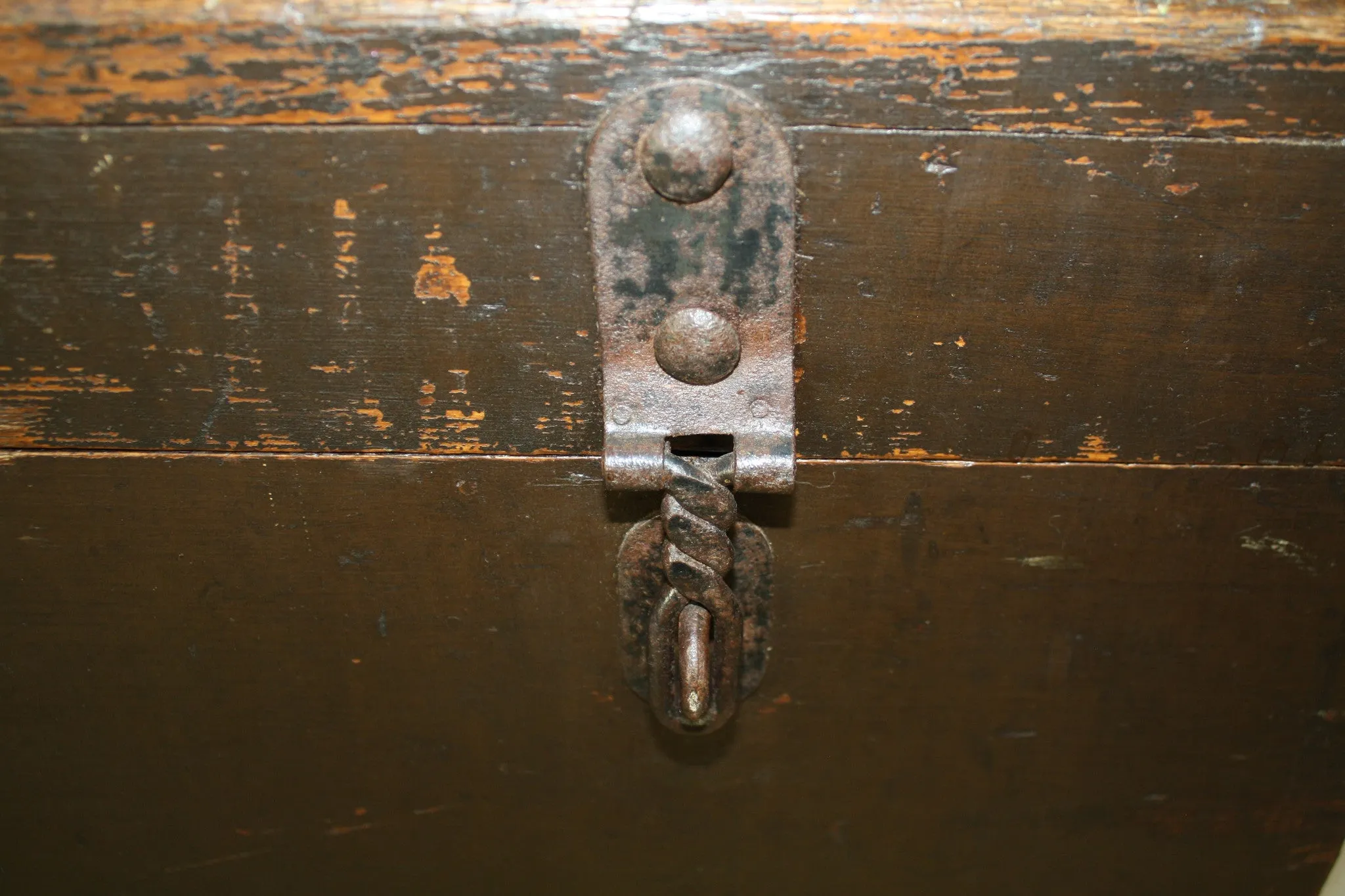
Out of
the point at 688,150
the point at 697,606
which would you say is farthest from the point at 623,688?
the point at 688,150

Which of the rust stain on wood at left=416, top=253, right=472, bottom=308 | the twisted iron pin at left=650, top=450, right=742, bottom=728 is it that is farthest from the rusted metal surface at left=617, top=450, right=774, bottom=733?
the rust stain on wood at left=416, top=253, right=472, bottom=308

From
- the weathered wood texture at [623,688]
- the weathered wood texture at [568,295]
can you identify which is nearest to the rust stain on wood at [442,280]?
the weathered wood texture at [568,295]

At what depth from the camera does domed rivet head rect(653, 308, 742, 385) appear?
56 centimetres

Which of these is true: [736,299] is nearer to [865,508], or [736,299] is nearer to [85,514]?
[865,508]

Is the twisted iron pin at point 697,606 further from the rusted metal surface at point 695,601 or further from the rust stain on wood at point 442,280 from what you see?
the rust stain on wood at point 442,280

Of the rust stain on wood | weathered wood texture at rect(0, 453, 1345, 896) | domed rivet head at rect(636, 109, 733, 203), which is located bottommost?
weathered wood texture at rect(0, 453, 1345, 896)

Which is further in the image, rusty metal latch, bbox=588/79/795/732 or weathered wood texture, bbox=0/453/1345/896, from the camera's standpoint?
weathered wood texture, bbox=0/453/1345/896

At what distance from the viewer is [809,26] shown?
51 cm

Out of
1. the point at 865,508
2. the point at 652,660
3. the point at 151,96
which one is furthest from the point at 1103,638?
the point at 151,96

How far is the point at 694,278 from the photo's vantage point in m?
0.56

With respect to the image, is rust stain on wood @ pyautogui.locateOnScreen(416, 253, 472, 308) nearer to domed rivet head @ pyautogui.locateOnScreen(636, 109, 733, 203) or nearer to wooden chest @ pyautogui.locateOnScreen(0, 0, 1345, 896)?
wooden chest @ pyautogui.locateOnScreen(0, 0, 1345, 896)

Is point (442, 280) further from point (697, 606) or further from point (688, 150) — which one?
point (697, 606)

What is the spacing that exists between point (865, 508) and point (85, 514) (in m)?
0.56

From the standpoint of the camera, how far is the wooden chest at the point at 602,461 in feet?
1.71
